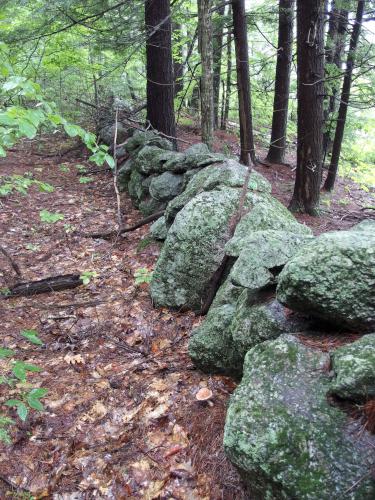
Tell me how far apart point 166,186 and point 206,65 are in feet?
8.60

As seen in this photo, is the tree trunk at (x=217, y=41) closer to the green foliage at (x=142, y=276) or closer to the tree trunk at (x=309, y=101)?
the tree trunk at (x=309, y=101)

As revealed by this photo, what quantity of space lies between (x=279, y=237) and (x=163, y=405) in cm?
178

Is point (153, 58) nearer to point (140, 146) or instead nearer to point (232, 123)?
point (140, 146)

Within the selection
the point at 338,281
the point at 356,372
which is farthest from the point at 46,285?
the point at 356,372

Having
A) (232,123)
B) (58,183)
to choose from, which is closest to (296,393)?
(58,183)

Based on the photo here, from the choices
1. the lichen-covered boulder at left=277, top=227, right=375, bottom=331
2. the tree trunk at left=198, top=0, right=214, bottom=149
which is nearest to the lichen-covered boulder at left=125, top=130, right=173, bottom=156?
the tree trunk at left=198, top=0, right=214, bottom=149

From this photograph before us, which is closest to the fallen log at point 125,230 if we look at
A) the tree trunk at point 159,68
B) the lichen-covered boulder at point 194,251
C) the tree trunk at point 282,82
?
the lichen-covered boulder at point 194,251

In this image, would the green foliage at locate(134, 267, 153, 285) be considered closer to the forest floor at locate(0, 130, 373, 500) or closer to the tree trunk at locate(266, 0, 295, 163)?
the forest floor at locate(0, 130, 373, 500)

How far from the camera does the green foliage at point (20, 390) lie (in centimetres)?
245

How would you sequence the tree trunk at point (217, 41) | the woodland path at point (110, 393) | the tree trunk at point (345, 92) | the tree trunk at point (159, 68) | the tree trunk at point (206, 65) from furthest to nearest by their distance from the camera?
1. the tree trunk at point (217, 41)
2. the tree trunk at point (345, 92)
3. the tree trunk at point (159, 68)
4. the tree trunk at point (206, 65)
5. the woodland path at point (110, 393)

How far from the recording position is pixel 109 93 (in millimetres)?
14664

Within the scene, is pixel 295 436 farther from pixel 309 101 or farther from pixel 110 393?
pixel 309 101

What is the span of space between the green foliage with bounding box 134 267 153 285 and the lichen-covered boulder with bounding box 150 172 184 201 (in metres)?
1.96

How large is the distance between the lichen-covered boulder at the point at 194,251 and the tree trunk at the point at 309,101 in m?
3.58
